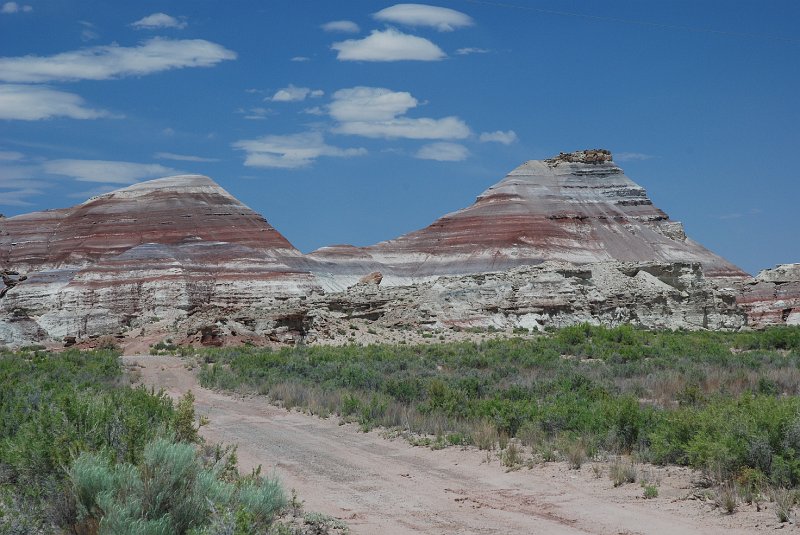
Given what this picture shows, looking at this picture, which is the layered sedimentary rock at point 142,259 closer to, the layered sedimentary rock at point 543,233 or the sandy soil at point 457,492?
the layered sedimentary rock at point 543,233

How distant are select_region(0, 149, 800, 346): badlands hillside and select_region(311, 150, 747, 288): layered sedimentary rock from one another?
23cm

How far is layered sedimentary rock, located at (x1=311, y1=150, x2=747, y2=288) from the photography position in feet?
276

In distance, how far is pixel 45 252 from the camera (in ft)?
237

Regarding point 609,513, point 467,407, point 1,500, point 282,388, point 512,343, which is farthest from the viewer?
point 512,343

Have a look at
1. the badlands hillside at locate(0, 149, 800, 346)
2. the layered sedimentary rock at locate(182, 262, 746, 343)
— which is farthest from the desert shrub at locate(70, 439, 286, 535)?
the layered sedimentary rock at locate(182, 262, 746, 343)

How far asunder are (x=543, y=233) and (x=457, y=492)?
80694mm

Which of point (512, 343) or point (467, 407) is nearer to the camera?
point (467, 407)

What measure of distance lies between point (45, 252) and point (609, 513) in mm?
72378

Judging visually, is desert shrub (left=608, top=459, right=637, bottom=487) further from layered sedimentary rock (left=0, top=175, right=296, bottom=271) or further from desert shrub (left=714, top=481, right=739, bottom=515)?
layered sedimentary rock (left=0, top=175, right=296, bottom=271)

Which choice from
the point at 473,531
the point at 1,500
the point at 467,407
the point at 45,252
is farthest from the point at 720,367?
the point at 45,252

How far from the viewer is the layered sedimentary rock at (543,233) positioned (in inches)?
3310

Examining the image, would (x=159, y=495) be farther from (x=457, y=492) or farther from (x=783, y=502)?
(x=783, y=502)

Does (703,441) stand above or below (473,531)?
above

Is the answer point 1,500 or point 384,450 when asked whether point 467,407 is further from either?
point 1,500
